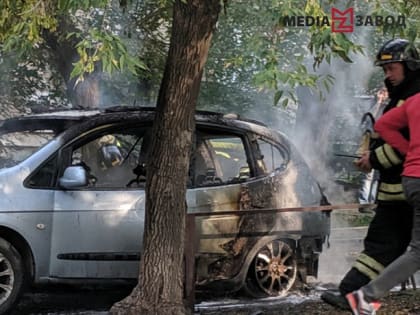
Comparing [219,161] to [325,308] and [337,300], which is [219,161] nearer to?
[325,308]

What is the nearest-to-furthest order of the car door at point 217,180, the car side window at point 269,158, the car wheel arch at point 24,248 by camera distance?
the car wheel arch at point 24,248 → the car door at point 217,180 → the car side window at point 269,158

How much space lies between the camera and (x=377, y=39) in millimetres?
9641

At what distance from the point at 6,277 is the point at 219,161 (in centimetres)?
215

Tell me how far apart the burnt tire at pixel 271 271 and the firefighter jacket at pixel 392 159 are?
2179 millimetres

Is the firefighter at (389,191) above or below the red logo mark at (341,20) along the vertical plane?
below

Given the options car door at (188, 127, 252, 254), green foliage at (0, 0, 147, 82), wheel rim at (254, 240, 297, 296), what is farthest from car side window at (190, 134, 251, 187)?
green foliage at (0, 0, 147, 82)

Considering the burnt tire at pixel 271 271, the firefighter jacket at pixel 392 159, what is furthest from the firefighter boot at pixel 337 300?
the burnt tire at pixel 271 271

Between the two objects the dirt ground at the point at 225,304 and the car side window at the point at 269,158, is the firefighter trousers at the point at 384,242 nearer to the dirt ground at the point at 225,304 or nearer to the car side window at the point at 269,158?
the dirt ground at the point at 225,304

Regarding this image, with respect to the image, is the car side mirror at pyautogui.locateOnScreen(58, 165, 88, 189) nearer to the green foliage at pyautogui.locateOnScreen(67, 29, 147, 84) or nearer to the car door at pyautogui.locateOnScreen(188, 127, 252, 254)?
the car door at pyautogui.locateOnScreen(188, 127, 252, 254)

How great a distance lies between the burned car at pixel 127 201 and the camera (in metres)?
5.72

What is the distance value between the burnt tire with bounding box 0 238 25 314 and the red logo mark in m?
3.17

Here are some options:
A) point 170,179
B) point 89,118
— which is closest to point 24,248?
point 89,118

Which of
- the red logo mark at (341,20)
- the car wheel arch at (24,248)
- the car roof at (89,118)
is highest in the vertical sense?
the red logo mark at (341,20)

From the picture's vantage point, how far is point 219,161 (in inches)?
251
